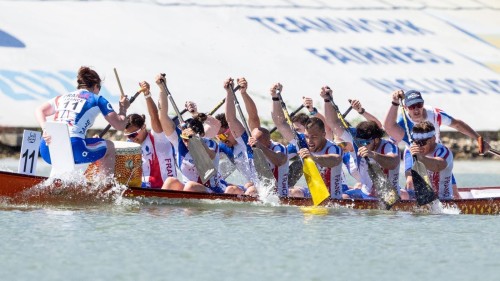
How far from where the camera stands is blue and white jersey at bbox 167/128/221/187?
1384cm

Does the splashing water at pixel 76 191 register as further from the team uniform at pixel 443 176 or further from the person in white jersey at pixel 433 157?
the team uniform at pixel 443 176

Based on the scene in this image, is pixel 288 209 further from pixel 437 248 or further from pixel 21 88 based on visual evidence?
pixel 21 88

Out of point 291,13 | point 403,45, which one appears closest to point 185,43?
point 291,13

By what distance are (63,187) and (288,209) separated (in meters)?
2.20

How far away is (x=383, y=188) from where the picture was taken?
13.7 m

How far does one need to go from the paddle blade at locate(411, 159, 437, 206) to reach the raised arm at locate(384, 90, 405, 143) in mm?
733

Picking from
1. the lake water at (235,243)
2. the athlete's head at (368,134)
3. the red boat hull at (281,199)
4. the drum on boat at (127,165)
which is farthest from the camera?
the athlete's head at (368,134)

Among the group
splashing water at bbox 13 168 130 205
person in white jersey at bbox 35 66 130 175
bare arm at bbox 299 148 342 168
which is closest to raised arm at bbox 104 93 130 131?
person in white jersey at bbox 35 66 130 175

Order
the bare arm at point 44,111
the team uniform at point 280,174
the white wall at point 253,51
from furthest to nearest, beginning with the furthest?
the white wall at point 253,51 < the team uniform at point 280,174 < the bare arm at point 44,111

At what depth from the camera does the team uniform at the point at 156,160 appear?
13.9 m

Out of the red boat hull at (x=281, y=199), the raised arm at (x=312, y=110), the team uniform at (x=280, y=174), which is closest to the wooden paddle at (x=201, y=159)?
the red boat hull at (x=281, y=199)

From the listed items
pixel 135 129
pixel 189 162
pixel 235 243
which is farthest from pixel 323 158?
pixel 235 243

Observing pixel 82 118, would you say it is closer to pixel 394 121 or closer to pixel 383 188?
pixel 383 188

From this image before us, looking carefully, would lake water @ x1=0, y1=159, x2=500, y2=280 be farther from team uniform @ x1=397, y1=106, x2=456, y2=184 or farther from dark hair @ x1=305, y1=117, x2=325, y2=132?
team uniform @ x1=397, y1=106, x2=456, y2=184
